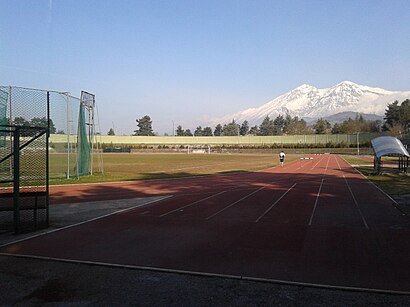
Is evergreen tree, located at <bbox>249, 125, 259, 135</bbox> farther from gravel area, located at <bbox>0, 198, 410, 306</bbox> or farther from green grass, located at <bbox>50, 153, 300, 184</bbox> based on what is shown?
gravel area, located at <bbox>0, 198, 410, 306</bbox>

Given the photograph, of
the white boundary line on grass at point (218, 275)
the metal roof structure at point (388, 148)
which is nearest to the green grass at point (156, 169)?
the metal roof structure at point (388, 148)

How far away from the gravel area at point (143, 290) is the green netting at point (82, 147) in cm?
1823

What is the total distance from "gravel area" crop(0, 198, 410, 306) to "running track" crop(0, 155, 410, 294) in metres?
0.35

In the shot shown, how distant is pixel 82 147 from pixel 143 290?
2028 centimetres

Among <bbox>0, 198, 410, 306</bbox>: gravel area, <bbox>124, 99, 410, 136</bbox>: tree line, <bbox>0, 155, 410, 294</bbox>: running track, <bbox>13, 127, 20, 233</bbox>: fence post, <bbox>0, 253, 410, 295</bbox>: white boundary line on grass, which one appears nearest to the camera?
<bbox>0, 198, 410, 306</bbox>: gravel area

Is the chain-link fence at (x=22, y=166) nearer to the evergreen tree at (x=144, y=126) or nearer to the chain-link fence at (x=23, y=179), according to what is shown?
the chain-link fence at (x=23, y=179)

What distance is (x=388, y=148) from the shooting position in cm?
2916

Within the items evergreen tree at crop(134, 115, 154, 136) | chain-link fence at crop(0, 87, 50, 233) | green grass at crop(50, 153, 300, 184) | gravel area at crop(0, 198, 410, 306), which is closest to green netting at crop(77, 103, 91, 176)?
green grass at crop(50, 153, 300, 184)

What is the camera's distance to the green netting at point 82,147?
24.4m

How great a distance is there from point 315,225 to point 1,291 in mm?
7311

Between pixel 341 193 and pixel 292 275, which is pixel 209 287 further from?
pixel 341 193

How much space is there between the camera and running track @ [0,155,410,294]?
21.2 feet

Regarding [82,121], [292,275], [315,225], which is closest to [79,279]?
[292,275]

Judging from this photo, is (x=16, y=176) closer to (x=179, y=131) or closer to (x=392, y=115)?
(x=392, y=115)
